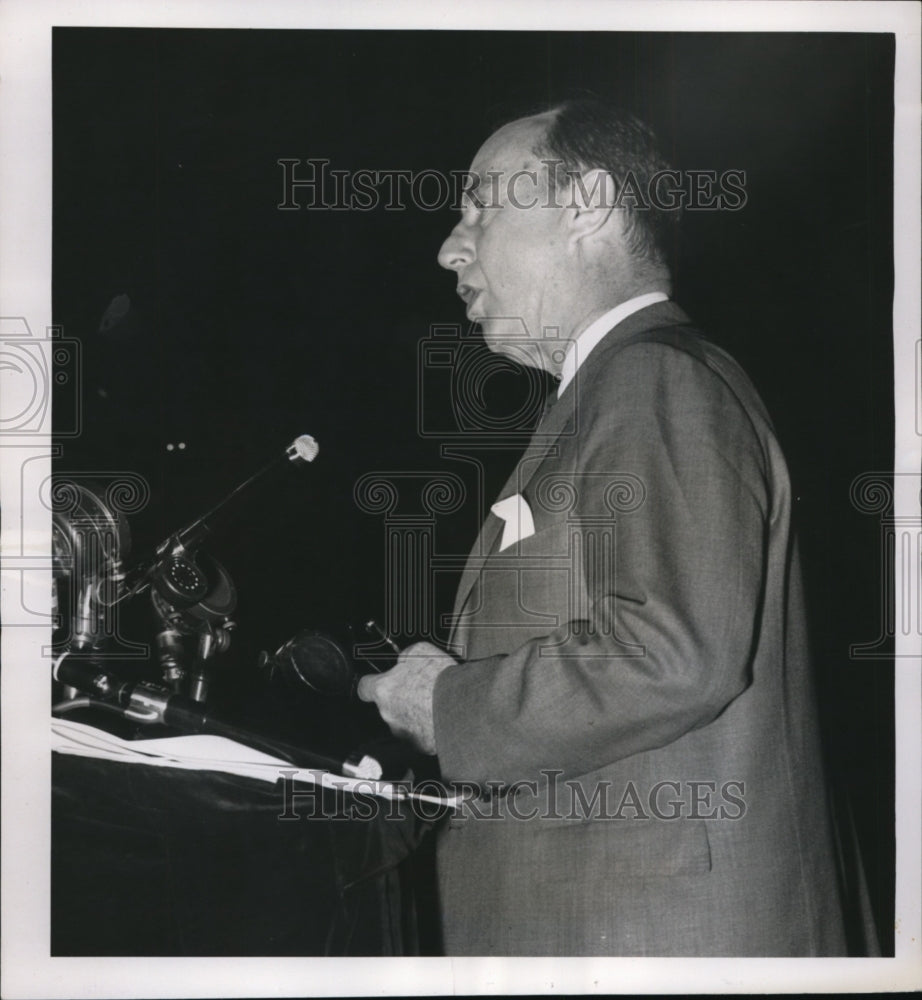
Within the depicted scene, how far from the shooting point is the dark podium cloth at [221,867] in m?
1.74

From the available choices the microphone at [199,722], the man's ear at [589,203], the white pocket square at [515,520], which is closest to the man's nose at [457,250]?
the man's ear at [589,203]

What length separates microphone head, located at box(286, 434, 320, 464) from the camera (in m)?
1.74

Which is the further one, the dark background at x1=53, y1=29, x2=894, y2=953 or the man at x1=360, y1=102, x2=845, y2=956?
the dark background at x1=53, y1=29, x2=894, y2=953

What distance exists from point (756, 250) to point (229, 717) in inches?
46.3

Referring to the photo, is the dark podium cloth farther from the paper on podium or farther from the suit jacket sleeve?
the suit jacket sleeve

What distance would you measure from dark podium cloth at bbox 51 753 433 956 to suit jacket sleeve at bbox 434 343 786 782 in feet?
0.80

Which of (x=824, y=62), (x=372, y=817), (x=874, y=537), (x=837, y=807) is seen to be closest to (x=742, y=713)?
(x=837, y=807)

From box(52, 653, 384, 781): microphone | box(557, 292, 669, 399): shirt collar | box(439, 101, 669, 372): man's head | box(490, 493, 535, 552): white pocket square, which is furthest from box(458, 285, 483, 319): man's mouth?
box(52, 653, 384, 781): microphone

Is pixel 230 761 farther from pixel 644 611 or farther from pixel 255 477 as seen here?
pixel 644 611

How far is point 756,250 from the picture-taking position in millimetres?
1777

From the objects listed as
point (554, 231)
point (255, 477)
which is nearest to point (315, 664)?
point (255, 477)

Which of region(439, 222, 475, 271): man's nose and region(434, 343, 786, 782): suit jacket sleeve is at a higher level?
region(439, 222, 475, 271): man's nose

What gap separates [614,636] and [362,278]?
2.36 ft

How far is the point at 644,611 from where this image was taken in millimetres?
1623
